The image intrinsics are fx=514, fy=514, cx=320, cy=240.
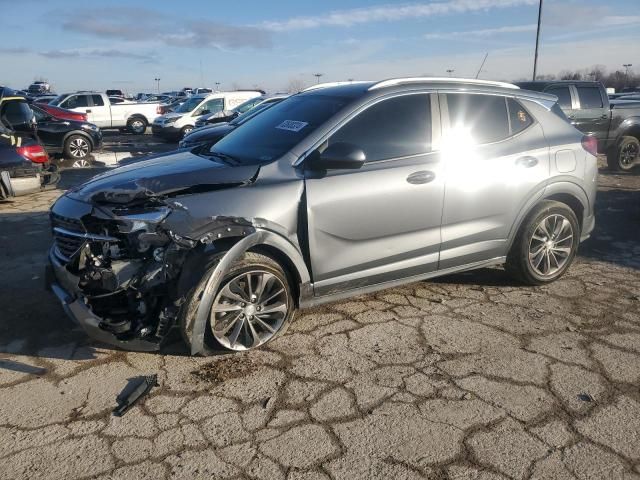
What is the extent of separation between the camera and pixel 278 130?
4117mm

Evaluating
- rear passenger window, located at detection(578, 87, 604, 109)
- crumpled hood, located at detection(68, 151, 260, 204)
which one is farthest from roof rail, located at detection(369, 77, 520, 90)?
rear passenger window, located at detection(578, 87, 604, 109)

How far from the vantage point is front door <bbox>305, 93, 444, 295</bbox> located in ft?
12.0

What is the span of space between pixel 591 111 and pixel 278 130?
926cm

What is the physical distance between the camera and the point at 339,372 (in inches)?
132

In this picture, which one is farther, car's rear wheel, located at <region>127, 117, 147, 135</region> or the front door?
car's rear wheel, located at <region>127, 117, 147, 135</region>

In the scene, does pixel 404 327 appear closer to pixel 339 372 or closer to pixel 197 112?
pixel 339 372

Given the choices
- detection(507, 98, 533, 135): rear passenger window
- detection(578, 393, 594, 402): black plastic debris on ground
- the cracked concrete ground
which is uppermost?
detection(507, 98, 533, 135): rear passenger window

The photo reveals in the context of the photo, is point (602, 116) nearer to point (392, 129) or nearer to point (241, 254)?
point (392, 129)

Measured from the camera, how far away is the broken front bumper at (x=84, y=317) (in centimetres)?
317

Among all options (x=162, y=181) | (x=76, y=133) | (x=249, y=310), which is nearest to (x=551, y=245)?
(x=249, y=310)

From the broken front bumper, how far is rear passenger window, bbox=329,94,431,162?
189 cm

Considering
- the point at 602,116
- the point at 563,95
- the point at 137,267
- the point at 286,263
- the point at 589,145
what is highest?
the point at 563,95

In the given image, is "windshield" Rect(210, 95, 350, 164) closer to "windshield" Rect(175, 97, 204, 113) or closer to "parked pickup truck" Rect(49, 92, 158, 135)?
"windshield" Rect(175, 97, 204, 113)

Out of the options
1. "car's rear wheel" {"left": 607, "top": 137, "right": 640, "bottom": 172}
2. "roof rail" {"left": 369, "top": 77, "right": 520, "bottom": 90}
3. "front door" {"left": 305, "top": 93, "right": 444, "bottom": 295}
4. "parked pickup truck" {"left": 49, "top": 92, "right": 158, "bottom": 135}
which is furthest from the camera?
"parked pickup truck" {"left": 49, "top": 92, "right": 158, "bottom": 135}
